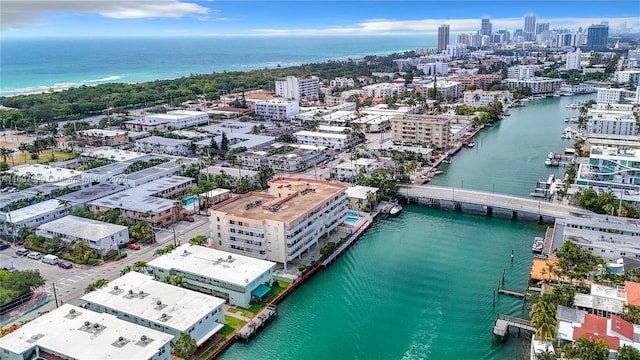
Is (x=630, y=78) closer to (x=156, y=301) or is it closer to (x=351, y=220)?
(x=351, y=220)

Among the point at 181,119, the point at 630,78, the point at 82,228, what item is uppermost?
the point at 630,78

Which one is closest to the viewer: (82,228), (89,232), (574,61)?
(89,232)

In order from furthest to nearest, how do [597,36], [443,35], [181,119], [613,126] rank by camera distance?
1. [443,35]
2. [597,36]
3. [181,119]
4. [613,126]

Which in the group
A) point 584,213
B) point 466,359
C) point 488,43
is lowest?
point 466,359

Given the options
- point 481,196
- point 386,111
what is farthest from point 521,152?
point 386,111

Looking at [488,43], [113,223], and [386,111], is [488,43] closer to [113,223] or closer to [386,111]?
[386,111]

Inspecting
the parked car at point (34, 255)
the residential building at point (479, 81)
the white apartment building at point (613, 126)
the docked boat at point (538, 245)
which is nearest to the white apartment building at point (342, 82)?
the residential building at point (479, 81)

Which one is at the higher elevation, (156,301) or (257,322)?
(156,301)

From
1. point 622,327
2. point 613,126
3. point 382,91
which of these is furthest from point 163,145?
point 613,126
